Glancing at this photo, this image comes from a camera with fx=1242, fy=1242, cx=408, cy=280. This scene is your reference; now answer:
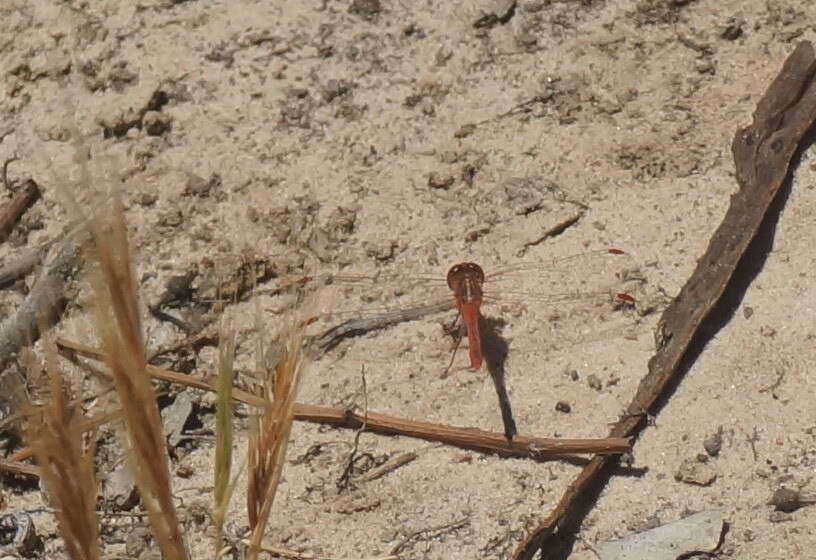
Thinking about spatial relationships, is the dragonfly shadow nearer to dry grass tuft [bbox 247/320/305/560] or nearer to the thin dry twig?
dry grass tuft [bbox 247/320/305/560]

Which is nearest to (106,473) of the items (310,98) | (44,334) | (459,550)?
(459,550)

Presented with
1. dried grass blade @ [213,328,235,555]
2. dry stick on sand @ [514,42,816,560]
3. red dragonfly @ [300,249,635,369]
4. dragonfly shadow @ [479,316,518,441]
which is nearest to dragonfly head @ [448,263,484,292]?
red dragonfly @ [300,249,635,369]

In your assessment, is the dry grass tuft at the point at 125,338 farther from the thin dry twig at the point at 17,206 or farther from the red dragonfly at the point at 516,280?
the thin dry twig at the point at 17,206

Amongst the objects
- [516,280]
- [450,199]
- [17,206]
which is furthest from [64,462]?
[17,206]

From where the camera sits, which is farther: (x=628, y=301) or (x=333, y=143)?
(x=333, y=143)

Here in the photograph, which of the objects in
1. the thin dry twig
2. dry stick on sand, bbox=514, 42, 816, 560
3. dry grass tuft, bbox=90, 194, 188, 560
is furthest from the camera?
the thin dry twig

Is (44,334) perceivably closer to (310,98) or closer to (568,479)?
(568,479)

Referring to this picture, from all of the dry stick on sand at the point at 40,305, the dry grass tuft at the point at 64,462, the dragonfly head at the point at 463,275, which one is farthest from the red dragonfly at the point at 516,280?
the dry grass tuft at the point at 64,462
